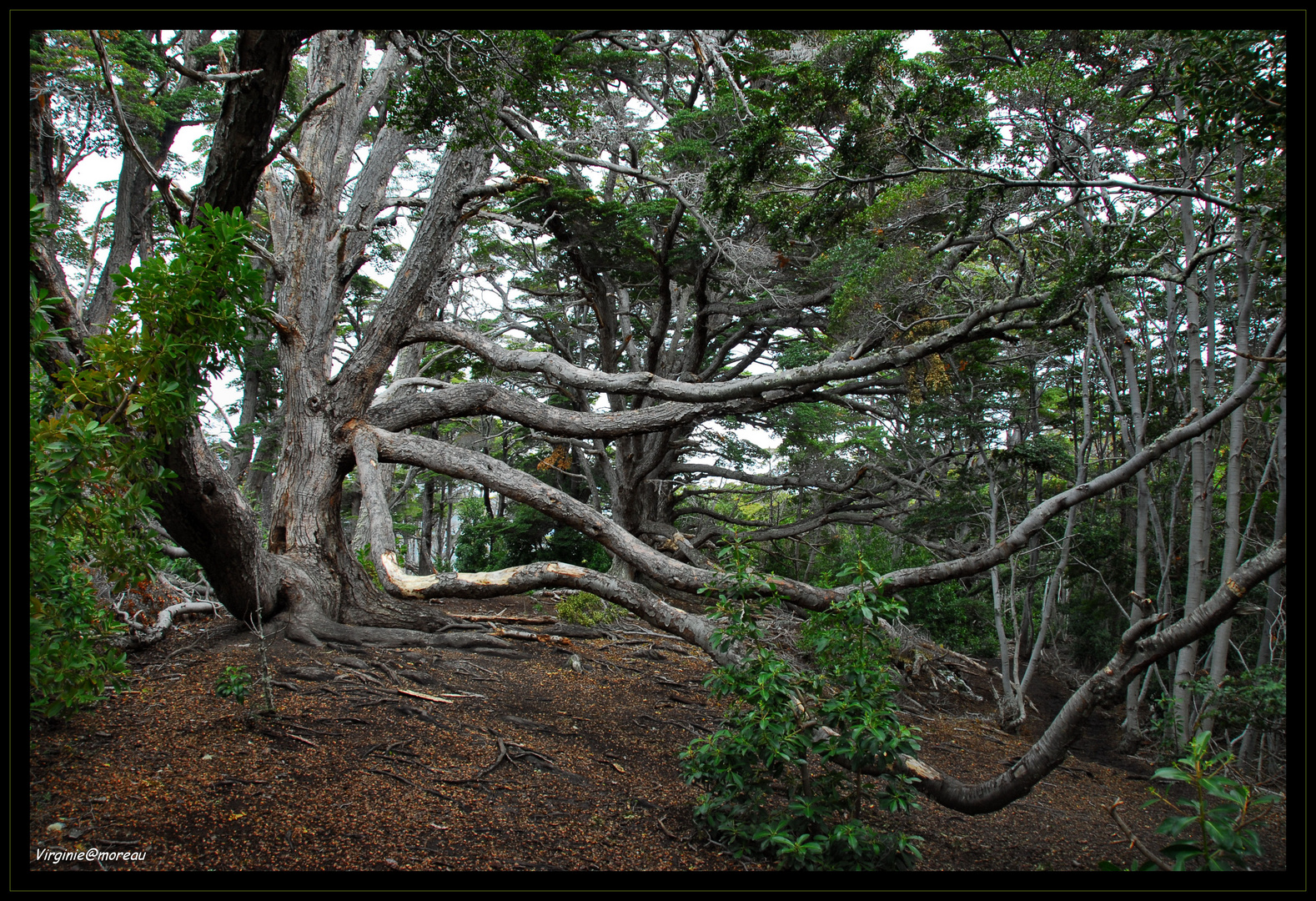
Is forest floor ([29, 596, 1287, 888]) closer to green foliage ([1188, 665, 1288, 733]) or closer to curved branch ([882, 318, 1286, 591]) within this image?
green foliage ([1188, 665, 1288, 733])

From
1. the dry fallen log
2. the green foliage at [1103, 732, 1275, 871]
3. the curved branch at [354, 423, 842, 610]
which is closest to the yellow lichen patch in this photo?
the dry fallen log

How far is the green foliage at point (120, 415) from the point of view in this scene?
2357 millimetres

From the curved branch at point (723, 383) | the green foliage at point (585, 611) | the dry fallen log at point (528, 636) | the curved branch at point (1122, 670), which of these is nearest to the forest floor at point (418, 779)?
the dry fallen log at point (528, 636)

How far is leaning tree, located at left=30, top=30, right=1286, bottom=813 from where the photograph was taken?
11.8ft

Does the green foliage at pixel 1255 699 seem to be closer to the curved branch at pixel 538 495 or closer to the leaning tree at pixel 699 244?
the leaning tree at pixel 699 244

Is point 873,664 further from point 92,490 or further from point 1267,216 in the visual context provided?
point 92,490

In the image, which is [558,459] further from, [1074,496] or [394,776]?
[1074,496]

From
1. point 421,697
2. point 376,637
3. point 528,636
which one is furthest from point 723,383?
point 376,637

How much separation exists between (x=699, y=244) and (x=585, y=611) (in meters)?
4.91

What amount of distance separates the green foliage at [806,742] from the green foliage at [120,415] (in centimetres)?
240

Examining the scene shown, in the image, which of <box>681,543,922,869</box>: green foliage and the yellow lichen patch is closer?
<box>681,543,922,869</box>: green foliage

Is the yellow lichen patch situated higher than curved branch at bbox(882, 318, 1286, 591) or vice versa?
the yellow lichen patch

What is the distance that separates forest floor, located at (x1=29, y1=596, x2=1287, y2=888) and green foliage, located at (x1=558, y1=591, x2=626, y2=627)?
1849 mm
